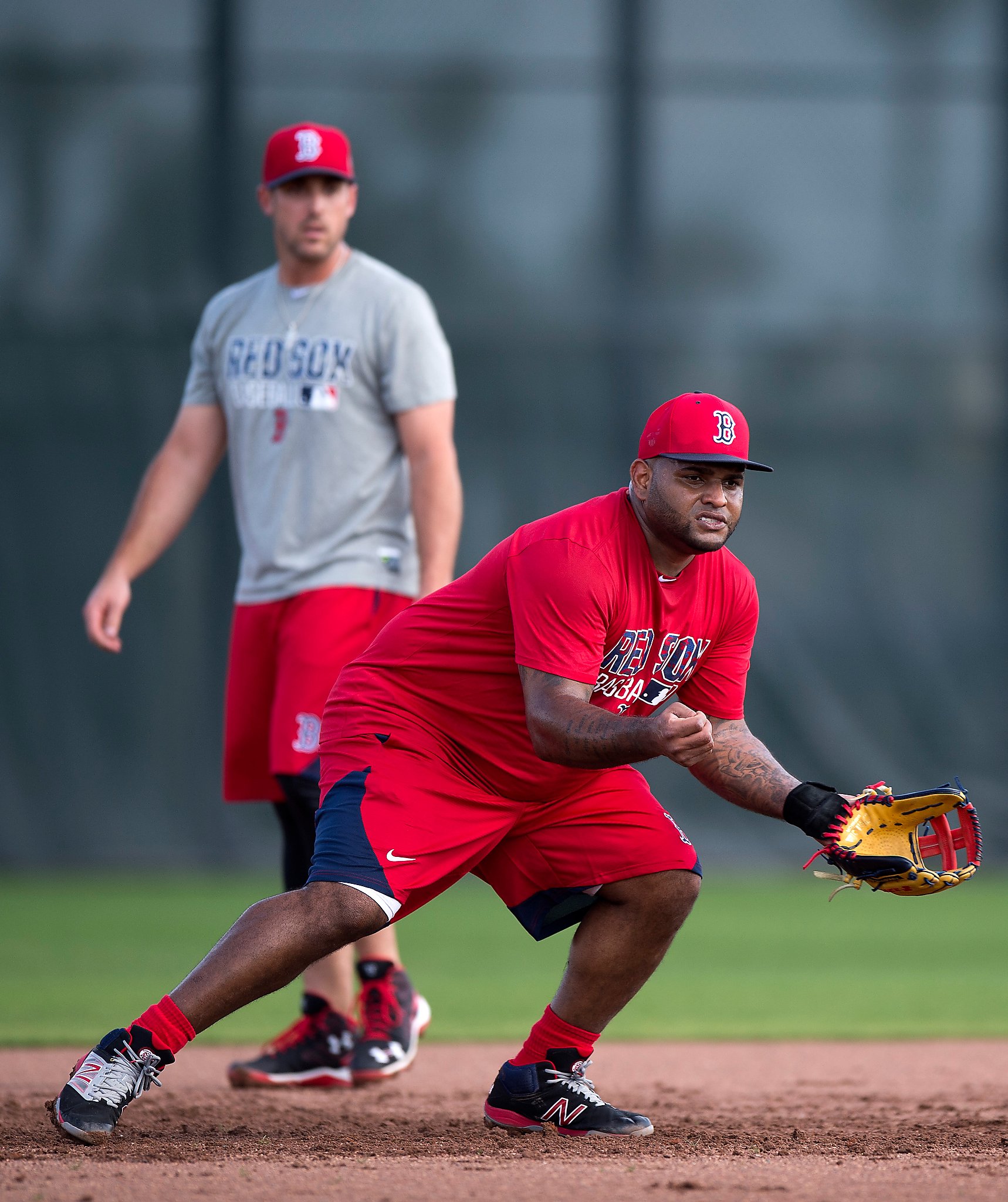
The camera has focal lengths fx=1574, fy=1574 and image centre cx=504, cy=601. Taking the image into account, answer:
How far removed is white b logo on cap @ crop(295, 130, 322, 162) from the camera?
14.2 ft

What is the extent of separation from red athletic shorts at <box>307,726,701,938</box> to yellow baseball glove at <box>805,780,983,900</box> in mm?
415

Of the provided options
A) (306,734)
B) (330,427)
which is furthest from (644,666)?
(330,427)

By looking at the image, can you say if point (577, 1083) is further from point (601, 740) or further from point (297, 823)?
point (297, 823)

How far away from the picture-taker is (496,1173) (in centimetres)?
287

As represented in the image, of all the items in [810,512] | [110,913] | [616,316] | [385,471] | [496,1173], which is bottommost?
[496,1173]

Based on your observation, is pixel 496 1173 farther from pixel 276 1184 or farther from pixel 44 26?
pixel 44 26

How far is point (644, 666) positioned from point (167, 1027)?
4.02ft

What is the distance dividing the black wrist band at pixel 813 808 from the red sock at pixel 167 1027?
1276mm

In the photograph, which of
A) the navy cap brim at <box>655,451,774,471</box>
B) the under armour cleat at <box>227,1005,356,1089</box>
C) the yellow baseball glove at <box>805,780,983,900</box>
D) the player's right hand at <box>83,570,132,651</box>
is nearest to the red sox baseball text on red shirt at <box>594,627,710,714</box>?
the navy cap brim at <box>655,451,774,471</box>

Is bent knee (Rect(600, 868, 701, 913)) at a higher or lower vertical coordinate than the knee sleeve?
lower

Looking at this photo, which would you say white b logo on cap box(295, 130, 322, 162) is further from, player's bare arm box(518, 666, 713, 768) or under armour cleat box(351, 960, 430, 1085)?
under armour cleat box(351, 960, 430, 1085)

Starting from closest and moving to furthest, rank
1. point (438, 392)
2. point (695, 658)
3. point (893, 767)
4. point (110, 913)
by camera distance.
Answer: point (695, 658) < point (438, 392) < point (110, 913) < point (893, 767)

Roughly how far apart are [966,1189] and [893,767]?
703cm

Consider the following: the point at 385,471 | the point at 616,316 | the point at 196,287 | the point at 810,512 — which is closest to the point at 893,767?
the point at 810,512
